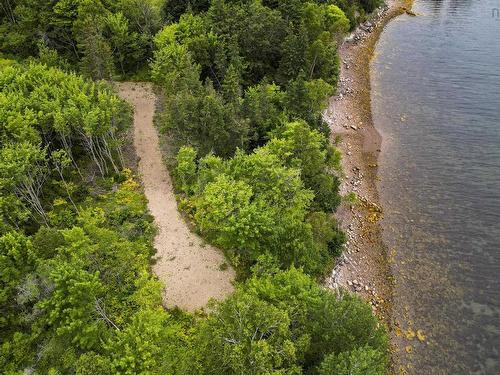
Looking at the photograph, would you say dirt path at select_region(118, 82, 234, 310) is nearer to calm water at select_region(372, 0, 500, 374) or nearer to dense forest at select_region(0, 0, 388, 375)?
dense forest at select_region(0, 0, 388, 375)

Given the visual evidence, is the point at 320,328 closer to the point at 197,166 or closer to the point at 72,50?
the point at 197,166

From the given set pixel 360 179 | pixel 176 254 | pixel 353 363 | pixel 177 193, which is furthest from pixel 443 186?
pixel 176 254

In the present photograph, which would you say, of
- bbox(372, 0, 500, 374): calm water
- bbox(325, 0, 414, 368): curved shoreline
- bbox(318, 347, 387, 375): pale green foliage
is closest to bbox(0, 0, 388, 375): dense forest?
bbox(318, 347, 387, 375): pale green foliage

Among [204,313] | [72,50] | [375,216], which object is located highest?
[72,50]

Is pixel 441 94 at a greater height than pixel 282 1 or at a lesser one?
lesser

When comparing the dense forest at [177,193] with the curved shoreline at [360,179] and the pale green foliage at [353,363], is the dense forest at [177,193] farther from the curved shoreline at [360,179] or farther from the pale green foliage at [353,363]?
the curved shoreline at [360,179]

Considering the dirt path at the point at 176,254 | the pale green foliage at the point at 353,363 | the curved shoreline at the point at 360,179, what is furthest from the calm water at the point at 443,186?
the dirt path at the point at 176,254

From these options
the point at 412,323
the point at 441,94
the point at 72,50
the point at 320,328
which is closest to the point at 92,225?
the point at 320,328
